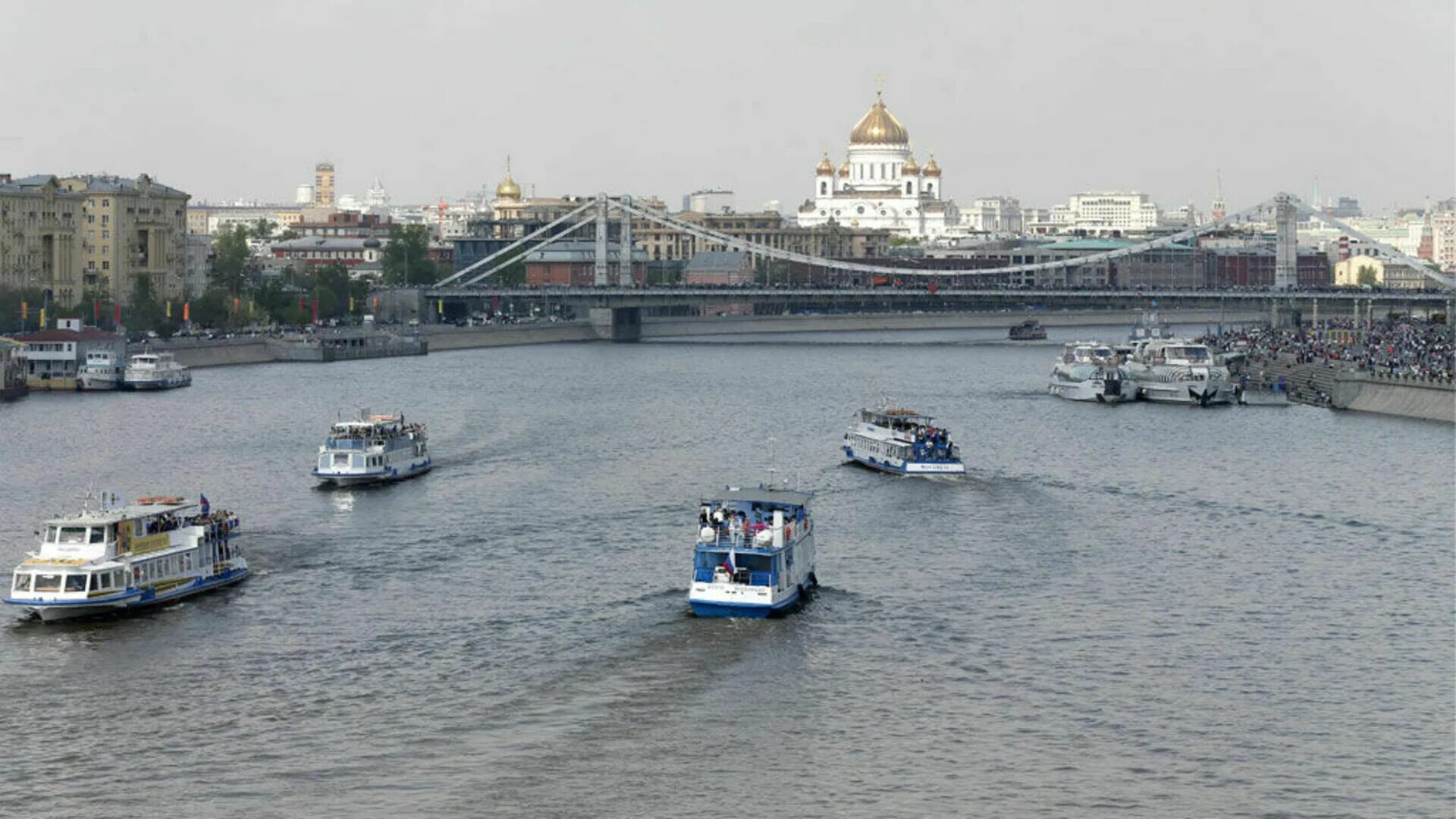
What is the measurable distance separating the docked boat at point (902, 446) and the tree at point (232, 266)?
58032mm

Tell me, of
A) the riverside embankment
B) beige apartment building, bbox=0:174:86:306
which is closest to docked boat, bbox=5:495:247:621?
the riverside embankment

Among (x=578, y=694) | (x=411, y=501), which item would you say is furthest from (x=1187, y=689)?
(x=411, y=501)

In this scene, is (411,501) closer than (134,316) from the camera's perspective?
Yes

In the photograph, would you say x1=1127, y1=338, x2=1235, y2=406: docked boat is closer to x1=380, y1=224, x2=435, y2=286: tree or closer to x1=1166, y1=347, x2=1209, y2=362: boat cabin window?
x1=1166, y1=347, x2=1209, y2=362: boat cabin window

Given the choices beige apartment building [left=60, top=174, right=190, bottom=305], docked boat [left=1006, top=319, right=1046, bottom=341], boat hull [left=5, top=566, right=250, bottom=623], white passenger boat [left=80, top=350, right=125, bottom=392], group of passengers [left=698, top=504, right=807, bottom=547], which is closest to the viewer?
boat hull [left=5, top=566, right=250, bottom=623]

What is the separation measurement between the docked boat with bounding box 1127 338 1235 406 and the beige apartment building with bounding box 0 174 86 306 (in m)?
41.6

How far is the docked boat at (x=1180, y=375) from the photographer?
65688 millimetres

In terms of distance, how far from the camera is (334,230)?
15412 cm

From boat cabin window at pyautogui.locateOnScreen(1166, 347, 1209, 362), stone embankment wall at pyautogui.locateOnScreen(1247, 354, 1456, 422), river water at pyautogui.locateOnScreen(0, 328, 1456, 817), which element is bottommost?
river water at pyautogui.locateOnScreen(0, 328, 1456, 817)

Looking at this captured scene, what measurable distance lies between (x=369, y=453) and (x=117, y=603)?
13015mm

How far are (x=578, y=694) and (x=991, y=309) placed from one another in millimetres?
101850

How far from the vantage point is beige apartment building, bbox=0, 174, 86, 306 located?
89.6 metres

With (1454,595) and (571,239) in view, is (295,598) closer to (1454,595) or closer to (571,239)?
(1454,595)

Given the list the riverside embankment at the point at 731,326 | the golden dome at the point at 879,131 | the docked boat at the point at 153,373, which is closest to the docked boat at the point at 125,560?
the docked boat at the point at 153,373
